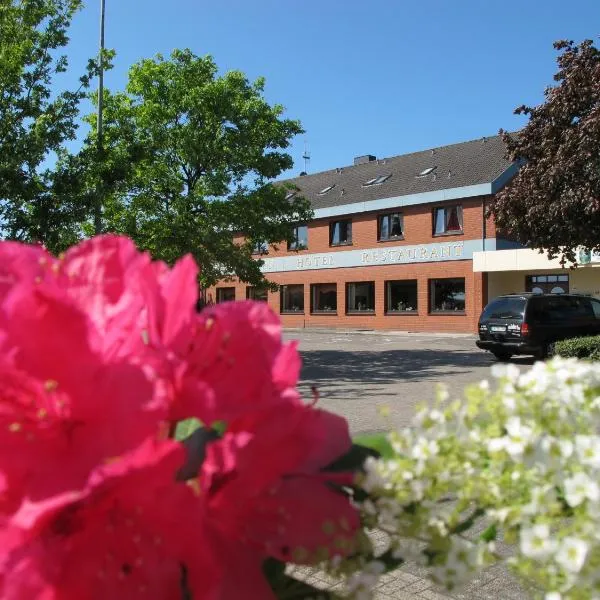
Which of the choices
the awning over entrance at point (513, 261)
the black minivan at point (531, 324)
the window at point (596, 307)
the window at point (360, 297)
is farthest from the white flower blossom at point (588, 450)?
the window at point (360, 297)

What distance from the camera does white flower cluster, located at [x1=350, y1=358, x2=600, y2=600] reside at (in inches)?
28.5

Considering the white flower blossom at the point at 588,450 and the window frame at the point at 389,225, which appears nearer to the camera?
the white flower blossom at the point at 588,450

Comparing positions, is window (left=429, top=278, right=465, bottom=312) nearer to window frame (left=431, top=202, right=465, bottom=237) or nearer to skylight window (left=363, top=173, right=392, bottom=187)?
window frame (left=431, top=202, right=465, bottom=237)

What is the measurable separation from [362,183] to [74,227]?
26.3 m

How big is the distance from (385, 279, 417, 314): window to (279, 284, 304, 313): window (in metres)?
6.31

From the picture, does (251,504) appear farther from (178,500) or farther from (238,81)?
(238,81)

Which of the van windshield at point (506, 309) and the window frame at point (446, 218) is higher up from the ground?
the window frame at point (446, 218)

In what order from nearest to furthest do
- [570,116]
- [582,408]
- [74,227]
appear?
1. [582,408]
2. [74,227]
3. [570,116]

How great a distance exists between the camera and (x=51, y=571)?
0.63 meters

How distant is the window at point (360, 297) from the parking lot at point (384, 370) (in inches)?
244

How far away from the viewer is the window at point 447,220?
106 feet

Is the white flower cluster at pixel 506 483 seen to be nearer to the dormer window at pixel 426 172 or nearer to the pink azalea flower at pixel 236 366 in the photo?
the pink azalea flower at pixel 236 366

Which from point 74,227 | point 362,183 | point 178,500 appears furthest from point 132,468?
point 362,183

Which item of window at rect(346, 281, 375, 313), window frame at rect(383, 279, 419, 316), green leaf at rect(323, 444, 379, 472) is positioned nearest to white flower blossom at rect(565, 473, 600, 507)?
green leaf at rect(323, 444, 379, 472)
